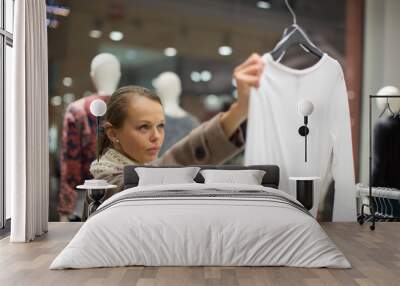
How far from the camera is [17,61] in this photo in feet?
18.8

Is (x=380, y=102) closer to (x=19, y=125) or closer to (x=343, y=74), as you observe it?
(x=343, y=74)

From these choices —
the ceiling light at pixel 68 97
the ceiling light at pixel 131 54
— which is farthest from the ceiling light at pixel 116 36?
the ceiling light at pixel 68 97

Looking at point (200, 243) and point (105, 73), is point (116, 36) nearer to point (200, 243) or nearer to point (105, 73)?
point (105, 73)

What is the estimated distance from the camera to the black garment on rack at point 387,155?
7.07 meters

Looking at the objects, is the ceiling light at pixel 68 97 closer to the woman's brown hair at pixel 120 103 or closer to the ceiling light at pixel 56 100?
the ceiling light at pixel 56 100

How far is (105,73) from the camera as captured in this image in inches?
276

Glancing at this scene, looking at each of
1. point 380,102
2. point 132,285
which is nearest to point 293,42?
point 380,102

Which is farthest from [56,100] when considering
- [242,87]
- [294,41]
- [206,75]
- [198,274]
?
[198,274]

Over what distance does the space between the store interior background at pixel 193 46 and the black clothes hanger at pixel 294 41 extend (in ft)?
0.20

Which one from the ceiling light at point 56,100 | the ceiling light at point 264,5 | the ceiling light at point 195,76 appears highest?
the ceiling light at point 264,5

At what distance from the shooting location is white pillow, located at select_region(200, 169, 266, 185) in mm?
6406

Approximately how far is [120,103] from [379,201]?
328cm

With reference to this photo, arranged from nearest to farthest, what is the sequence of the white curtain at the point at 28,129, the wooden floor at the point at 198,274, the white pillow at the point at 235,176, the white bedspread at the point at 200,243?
1. the wooden floor at the point at 198,274
2. the white bedspread at the point at 200,243
3. the white curtain at the point at 28,129
4. the white pillow at the point at 235,176

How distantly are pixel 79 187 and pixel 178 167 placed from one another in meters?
1.10
